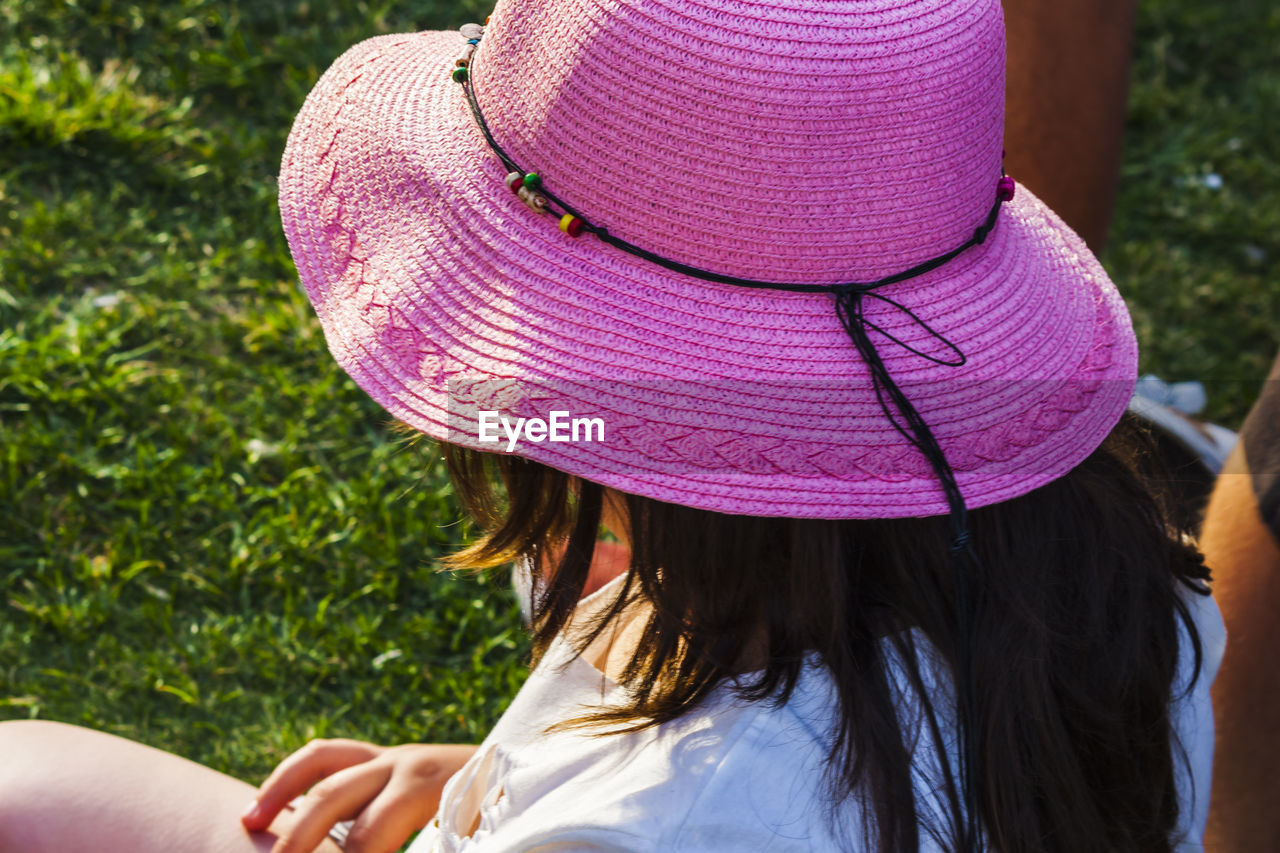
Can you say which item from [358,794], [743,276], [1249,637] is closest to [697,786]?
[743,276]

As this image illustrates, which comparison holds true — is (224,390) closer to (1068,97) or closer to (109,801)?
(109,801)

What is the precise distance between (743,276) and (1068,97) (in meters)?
1.64

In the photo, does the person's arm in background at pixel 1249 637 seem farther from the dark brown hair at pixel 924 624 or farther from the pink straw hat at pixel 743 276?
the pink straw hat at pixel 743 276

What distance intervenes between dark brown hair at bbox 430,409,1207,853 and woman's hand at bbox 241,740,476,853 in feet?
1.78

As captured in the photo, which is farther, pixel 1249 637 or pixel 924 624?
pixel 1249 637

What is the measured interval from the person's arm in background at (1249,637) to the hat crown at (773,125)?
0.87 meters

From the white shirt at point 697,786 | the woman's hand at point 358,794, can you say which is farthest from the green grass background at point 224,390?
the white shirt at point 697,786

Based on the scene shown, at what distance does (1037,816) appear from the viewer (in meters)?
1.20

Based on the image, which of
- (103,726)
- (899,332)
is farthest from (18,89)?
(899,332)

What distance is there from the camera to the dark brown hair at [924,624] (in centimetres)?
115

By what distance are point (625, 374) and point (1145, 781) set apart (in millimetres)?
830

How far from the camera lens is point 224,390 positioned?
269 cm

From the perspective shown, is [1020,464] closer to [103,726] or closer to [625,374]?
[625,374]

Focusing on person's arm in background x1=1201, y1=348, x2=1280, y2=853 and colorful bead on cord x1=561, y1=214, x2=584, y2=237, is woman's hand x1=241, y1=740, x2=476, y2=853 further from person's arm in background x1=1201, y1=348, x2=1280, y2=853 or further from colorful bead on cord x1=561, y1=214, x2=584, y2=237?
person's arm in background x1=1201, y1=348, x2=1280, y2=853
